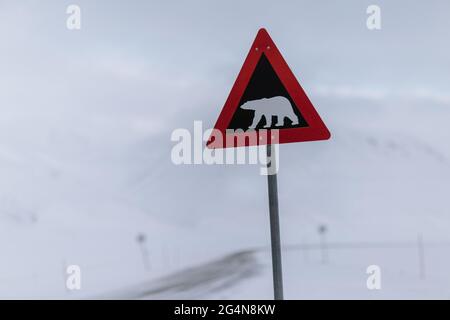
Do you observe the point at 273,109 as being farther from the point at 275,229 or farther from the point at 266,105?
the point at 275,229

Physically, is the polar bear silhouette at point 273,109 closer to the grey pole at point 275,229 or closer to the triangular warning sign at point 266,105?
the triangular warning sign at point 266,105

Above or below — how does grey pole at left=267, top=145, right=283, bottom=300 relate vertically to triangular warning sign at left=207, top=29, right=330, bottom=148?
below

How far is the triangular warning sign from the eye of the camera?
4184 millimetres

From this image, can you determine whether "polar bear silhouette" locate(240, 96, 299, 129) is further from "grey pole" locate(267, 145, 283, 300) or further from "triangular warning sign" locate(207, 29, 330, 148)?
"grey pole" locate(267, 145, 283, 300)

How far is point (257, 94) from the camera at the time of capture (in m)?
4.22

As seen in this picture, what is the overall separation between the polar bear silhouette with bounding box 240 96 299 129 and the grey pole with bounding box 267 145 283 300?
8.5 inches

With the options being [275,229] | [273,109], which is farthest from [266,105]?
[275,229]

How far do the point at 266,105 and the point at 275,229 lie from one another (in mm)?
939

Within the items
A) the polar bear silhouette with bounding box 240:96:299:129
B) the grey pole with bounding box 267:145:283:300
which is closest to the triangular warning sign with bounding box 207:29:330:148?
the polar bear silhouette with bounding box 240:96:299:129

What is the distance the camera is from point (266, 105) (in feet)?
13.7

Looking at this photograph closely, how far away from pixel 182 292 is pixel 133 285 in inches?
95.3

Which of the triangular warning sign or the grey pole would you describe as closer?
the grey pole
